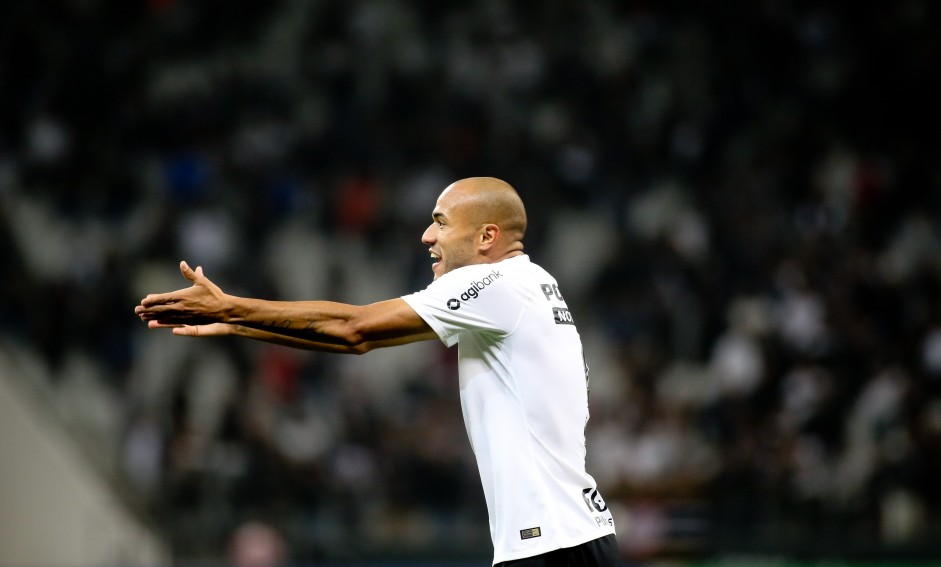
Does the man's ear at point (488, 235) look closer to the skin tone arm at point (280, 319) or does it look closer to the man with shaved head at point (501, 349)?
the man with shaved head at point (501, 349)

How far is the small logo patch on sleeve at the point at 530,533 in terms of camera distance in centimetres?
475

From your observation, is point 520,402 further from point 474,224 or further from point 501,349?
point 474,224

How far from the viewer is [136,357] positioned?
1414 centimetres

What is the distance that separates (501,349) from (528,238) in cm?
994

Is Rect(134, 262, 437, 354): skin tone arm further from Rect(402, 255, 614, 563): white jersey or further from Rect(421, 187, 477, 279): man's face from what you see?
Rect(421, 187, 477, 279): man's face

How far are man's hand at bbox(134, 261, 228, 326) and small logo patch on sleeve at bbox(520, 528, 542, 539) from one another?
4.43ft

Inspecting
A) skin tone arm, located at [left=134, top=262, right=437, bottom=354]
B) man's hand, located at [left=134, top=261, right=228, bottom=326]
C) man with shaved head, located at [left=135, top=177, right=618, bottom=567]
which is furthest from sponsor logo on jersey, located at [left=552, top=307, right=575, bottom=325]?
man's hand, located at [left=134, top=261, right=228, bottom=326]

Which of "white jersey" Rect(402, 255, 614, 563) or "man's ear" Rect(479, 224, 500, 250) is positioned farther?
"man's ear" Rect(479, 224, 500, 250)

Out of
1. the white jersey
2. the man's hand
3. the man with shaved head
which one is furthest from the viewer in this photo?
the white jersey

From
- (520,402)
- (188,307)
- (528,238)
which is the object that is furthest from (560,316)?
(528,238)

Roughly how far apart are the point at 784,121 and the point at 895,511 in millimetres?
6018

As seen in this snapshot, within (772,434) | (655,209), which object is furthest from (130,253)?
(772,434)

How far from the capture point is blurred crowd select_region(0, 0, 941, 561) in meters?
12.3

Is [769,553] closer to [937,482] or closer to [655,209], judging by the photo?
[937,482]
